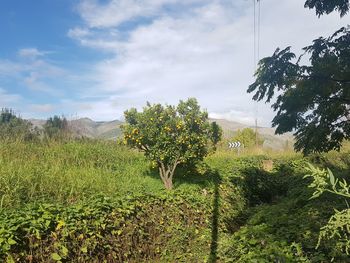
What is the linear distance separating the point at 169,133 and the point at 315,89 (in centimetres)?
437

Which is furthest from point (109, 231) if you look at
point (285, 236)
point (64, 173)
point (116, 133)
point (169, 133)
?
point (116, 133)

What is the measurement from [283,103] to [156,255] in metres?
3.72

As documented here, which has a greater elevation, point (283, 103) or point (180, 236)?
point (283, 103)

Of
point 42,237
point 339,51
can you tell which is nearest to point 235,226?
point 339,51

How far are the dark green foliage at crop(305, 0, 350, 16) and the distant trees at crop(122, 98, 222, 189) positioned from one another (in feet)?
13.7

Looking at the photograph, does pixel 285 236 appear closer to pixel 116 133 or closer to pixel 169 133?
pixel 169 133

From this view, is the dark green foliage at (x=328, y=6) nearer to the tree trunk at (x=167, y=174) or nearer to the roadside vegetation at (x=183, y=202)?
the roadside vegetation at (x=183, y=202)

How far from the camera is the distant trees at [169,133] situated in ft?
31.9

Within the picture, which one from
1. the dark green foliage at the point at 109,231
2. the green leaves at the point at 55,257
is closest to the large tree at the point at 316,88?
the dark green foliage at the point at 109,231

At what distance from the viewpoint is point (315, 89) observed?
21.5 ft

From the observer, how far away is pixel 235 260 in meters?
5.61

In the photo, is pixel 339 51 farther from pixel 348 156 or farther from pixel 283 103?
pixel 348 156

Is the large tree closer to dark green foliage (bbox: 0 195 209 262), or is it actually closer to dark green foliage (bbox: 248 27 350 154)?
dark green foliage (bbox: 248 27 350 154)

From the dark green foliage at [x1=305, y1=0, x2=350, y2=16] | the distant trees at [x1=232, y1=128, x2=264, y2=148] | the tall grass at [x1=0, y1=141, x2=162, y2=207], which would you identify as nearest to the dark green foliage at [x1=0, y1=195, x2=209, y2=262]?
the tall grass at [x1=0, y1=141, x2=162, y2=207]
